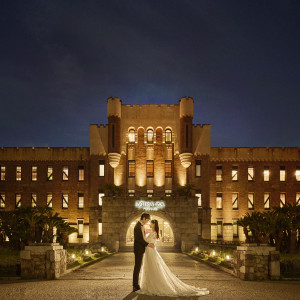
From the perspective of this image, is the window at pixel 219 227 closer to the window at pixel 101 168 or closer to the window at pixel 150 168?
the window at pixel 150 168

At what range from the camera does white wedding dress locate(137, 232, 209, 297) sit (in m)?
11.1

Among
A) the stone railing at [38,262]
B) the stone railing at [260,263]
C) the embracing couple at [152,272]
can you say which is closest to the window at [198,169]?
the stone railing at [260,263]

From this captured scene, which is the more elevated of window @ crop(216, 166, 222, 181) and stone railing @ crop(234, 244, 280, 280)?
window @ crop(216, 166, 222, 181)

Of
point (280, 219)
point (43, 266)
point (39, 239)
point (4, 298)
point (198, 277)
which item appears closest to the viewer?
point (4, 298)

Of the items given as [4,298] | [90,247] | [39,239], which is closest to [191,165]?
[90,247]

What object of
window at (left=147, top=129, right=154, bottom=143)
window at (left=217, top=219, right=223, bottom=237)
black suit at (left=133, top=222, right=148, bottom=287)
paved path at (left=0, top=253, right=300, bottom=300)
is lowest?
window at (left=217, top=219, right=223, bottom=237)

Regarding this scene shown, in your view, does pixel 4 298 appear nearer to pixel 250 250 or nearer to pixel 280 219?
pixel 250 250

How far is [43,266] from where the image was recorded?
15.2m

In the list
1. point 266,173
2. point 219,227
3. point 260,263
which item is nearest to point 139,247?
point 260,263

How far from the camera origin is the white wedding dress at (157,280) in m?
11.1

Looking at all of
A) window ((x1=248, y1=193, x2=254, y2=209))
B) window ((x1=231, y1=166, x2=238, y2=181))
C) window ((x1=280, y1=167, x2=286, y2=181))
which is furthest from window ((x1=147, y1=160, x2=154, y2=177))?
window ((x1=280, y1=167, x2=286, y2=181))

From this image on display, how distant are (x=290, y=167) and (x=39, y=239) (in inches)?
1464

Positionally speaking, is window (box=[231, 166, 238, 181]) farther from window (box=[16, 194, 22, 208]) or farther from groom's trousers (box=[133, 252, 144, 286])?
groom's trousers (box=[133, 252, 144, 286])

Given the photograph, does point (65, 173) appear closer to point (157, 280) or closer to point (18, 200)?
point (18, 200)
